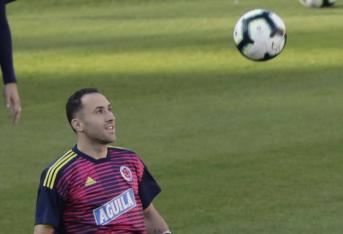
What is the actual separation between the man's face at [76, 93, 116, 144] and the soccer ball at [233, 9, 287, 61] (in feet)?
27.7

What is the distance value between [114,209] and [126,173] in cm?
27

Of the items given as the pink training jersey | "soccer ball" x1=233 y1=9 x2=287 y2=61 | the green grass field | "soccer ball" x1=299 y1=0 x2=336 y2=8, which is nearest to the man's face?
the pink training jersey

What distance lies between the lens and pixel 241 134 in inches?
567

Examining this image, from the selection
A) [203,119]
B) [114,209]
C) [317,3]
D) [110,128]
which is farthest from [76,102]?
[317,3]

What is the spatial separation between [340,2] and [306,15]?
18.1ft

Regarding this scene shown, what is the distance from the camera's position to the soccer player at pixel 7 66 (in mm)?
7270

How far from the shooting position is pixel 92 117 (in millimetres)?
7082

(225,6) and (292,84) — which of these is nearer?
(292,84)

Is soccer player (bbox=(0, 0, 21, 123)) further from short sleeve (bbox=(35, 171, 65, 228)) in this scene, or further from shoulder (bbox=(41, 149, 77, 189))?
short sleeve (bbox=(35, 171, 65, 228))

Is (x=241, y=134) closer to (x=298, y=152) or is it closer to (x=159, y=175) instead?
(x=298, y=152)

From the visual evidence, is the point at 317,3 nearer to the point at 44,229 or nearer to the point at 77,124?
the point at 77,124

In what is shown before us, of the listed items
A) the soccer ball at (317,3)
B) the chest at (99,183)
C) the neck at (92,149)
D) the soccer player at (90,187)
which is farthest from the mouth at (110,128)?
the soccer ball at (317,3)

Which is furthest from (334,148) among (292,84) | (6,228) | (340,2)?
(340,2)

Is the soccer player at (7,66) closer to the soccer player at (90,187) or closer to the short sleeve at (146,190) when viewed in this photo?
the soccer player at (90,187)
